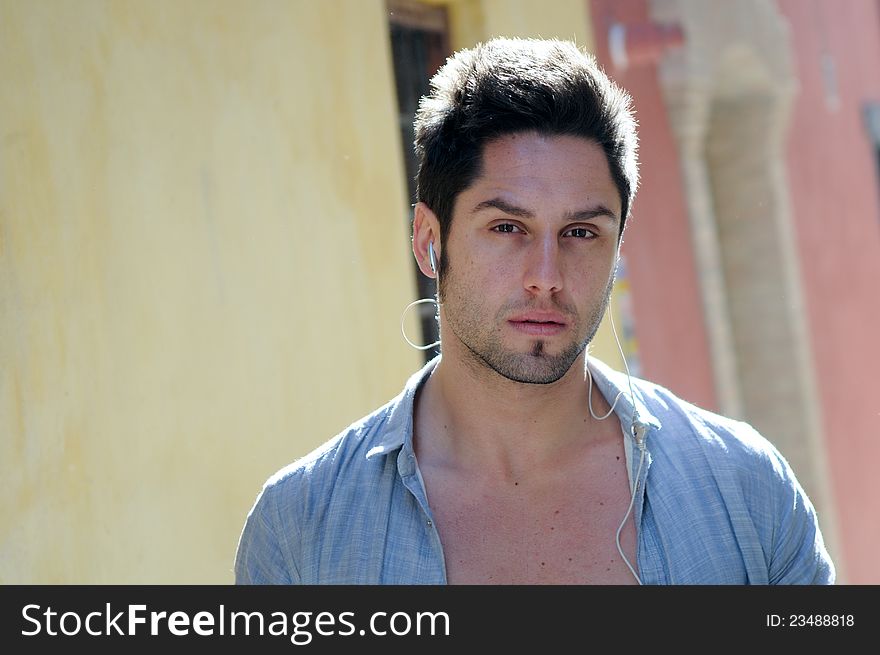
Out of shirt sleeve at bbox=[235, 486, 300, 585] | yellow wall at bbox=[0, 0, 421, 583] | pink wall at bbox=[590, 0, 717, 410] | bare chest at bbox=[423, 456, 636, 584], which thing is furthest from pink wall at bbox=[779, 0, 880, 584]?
shirt sleeve at bbox=[235, 486, 300, 585]

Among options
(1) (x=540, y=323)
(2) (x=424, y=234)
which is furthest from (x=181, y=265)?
(1) (x=540, y=323)

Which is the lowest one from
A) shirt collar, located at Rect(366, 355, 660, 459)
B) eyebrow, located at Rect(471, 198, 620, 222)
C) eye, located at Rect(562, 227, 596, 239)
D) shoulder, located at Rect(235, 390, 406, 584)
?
shoulder, located at Rect(235, 390, 406, 584)

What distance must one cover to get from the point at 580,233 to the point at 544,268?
14 centimetres

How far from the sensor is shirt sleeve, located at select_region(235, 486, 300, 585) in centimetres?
249

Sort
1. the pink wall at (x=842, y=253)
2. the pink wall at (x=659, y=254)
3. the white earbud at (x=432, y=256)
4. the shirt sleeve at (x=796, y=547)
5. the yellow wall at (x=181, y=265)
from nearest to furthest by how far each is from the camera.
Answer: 1. the shirt sleeve at (x=796, y=547)
2. the white earbud at (x=432, y=256)
3. the yellow wall at (x=181, y=265)
4. the pink wall at (x=659, y=254)
5. the pink wall at (x=842, y=253)

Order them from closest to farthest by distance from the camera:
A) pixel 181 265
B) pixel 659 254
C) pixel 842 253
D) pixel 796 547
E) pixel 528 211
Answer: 1. pixel 796 547
2. pixel 528 211
3. pixel 181 265
4. pixel 659 254
5. pixel 842 253

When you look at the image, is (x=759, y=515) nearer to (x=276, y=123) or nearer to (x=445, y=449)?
(x=445, y=449)

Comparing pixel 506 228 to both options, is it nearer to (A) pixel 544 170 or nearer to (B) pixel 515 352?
(A) pixel 544 170

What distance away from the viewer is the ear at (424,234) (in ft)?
8.89

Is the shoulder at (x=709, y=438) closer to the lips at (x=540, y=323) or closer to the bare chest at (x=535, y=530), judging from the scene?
the bare chest at (x=535, y=530)

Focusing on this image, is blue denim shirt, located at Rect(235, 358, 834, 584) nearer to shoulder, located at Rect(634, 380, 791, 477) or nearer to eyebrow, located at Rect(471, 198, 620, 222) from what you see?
shoulder, located at Rect(634, 380, 791, 477)

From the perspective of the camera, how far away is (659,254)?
23.4 ft

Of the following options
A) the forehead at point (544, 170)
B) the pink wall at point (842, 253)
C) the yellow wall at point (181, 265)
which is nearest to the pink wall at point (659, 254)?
the pink wall at point (842, 253)

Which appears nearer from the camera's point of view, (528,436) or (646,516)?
(646,516)
